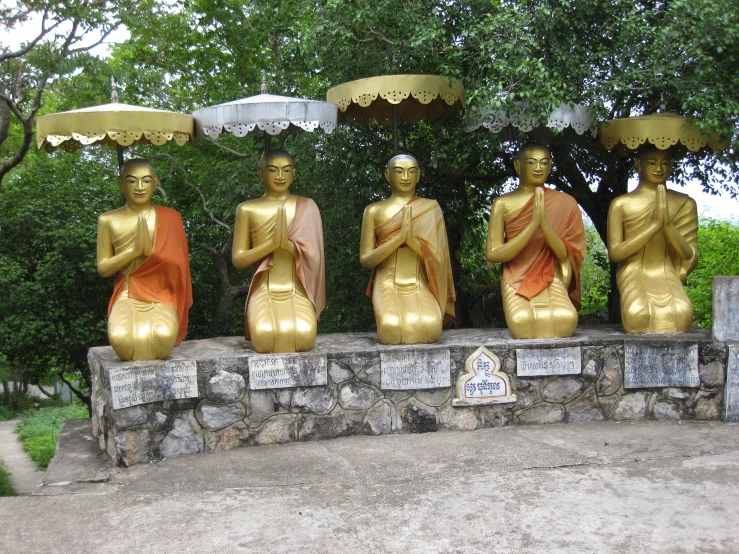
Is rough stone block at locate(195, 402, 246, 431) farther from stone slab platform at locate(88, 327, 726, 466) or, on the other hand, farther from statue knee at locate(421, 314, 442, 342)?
statue knee at locate(421, 314, 442, 342)

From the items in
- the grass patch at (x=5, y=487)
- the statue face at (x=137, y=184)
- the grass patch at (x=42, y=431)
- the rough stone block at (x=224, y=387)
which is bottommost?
the grass patch at (x=42, y=431)

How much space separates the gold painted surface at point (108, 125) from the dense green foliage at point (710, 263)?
563cm

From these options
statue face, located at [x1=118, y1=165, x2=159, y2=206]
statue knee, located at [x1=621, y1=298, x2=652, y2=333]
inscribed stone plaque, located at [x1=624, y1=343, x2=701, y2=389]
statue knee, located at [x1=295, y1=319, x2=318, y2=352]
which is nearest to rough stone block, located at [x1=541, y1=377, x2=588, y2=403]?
inscribed stone plaque, located at [x1=624, y1=343, x2=701, y2=389]

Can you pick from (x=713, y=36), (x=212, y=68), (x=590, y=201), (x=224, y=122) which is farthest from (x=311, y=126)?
(x=212, y=68)

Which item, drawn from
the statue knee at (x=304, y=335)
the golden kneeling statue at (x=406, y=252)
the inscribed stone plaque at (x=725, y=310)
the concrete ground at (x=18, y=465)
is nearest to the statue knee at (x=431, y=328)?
the golden kneeling statue at (x=406, y=252)

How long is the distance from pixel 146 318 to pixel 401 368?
68.8 inches

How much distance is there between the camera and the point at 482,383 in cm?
560

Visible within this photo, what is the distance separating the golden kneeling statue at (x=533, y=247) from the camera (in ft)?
19.4

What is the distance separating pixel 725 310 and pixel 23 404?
1515 cm

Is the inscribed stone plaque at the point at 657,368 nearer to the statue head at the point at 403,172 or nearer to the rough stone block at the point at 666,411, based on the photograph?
the rough stone block at the point at 666,411

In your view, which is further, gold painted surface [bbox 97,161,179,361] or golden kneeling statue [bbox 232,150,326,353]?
golden kneeling statue [bbox 232,150,326,353]

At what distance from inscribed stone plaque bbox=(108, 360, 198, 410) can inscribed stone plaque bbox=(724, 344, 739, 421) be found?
363 centimetres

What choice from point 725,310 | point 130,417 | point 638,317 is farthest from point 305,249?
point 725,310

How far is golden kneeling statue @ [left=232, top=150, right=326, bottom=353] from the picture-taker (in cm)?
569
